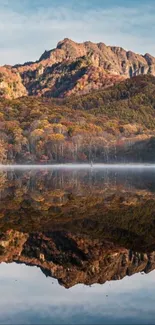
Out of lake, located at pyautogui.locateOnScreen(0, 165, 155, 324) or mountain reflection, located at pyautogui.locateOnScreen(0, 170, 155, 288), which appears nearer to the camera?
lake, located at pyautogui.locateOnScreen(0, 165, 155, 324)

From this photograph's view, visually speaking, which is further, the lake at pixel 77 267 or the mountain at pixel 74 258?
the mountain at pixel 74 258

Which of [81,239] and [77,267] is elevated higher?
[81,239]

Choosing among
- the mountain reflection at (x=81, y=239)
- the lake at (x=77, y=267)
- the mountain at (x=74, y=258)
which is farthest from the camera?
the mountain reflection at (x=81, y=239)

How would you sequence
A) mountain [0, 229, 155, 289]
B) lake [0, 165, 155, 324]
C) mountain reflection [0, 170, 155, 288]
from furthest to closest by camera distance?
mountain reflection [0, 170, 155, 288], mountain [0, 229, 155, 289], lake [0, 165, 155, 324]

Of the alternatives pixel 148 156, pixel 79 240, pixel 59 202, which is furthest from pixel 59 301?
pixel 148 156

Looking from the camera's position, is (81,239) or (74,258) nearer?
(74,258)

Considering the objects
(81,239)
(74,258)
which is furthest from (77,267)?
(81,239)

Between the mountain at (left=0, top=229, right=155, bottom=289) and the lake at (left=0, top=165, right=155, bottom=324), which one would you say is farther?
the mountain at (left=0, top=229, right=155, bottom=289)

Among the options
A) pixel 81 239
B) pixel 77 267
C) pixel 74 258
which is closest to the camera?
pixel 77 267

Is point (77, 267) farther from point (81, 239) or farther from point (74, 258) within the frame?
point (81, 239)

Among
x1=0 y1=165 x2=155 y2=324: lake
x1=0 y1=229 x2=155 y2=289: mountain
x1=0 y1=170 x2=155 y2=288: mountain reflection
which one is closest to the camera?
x1=0 y1=165 x2=155 y2=324: lake

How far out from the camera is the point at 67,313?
1017 centimetres

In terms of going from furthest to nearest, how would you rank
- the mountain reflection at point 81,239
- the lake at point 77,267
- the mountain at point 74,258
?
the mountain reflection at point 81,239 < the mountain at point 74,258 < the lake at point 77,267

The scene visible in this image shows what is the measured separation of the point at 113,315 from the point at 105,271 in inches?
148
